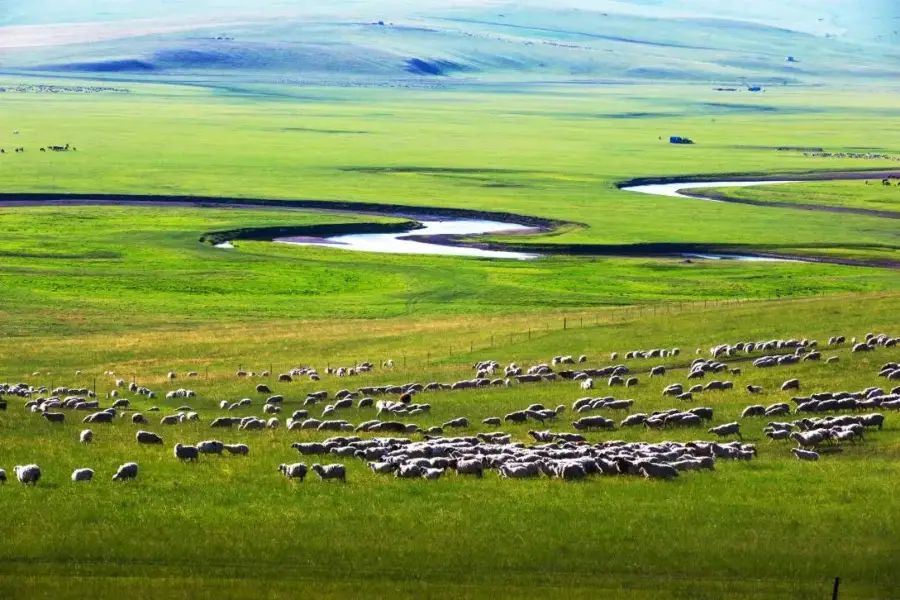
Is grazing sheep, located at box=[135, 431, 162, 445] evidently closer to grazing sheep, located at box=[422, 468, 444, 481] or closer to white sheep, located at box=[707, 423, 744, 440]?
grazing sheep, located at box=[422, 468, 444, 481]

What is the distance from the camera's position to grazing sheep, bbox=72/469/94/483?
1026 inches

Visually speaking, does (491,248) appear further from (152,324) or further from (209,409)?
(209,409)

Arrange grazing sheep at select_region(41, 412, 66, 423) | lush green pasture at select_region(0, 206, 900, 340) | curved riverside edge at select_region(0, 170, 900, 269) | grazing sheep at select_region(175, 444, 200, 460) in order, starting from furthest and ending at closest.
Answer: curved riverside edge at select_region(0, 170, 900, 269) < lush green pasture at select_region(0, 206, 900, 340) < grazing sheep at select_region(41, 412, 66, 423) < grazing sheep at select_region(175, 444, 200, 460)

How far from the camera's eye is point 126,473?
1035 inches

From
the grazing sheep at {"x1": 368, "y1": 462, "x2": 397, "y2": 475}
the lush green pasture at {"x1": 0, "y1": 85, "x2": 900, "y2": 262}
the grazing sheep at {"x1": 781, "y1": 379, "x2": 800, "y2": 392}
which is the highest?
the grazing sheep at {"x1": 368, "y1": 462, "x2": 397, "y2": 475}

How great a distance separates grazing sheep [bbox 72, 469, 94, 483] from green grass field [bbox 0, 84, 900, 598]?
13.5 inches

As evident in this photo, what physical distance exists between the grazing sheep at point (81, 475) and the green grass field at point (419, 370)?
0.34 metres

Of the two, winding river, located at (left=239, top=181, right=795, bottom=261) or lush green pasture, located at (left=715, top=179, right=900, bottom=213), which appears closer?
winding river, located at (left=239, top=181, right=795, bottom=261)

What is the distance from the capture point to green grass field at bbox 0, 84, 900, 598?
2158 cm

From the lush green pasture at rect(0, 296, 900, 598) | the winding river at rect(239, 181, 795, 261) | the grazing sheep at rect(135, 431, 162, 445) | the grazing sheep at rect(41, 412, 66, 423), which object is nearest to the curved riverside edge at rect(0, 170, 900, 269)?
the winding river at rect(239, 181, 795, 261)

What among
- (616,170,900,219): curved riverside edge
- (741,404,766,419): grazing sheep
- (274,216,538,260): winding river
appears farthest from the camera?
(616,170,900,219): curved riverside edge

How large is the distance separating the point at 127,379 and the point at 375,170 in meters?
97.2

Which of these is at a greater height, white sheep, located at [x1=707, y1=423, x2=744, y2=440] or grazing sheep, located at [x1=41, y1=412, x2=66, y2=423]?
white sheep, located at [x1=707, y1=423, x2=744, y2=440]

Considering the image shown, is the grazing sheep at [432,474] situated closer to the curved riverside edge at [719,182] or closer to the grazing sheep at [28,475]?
the grazing sheep at [28,475]
